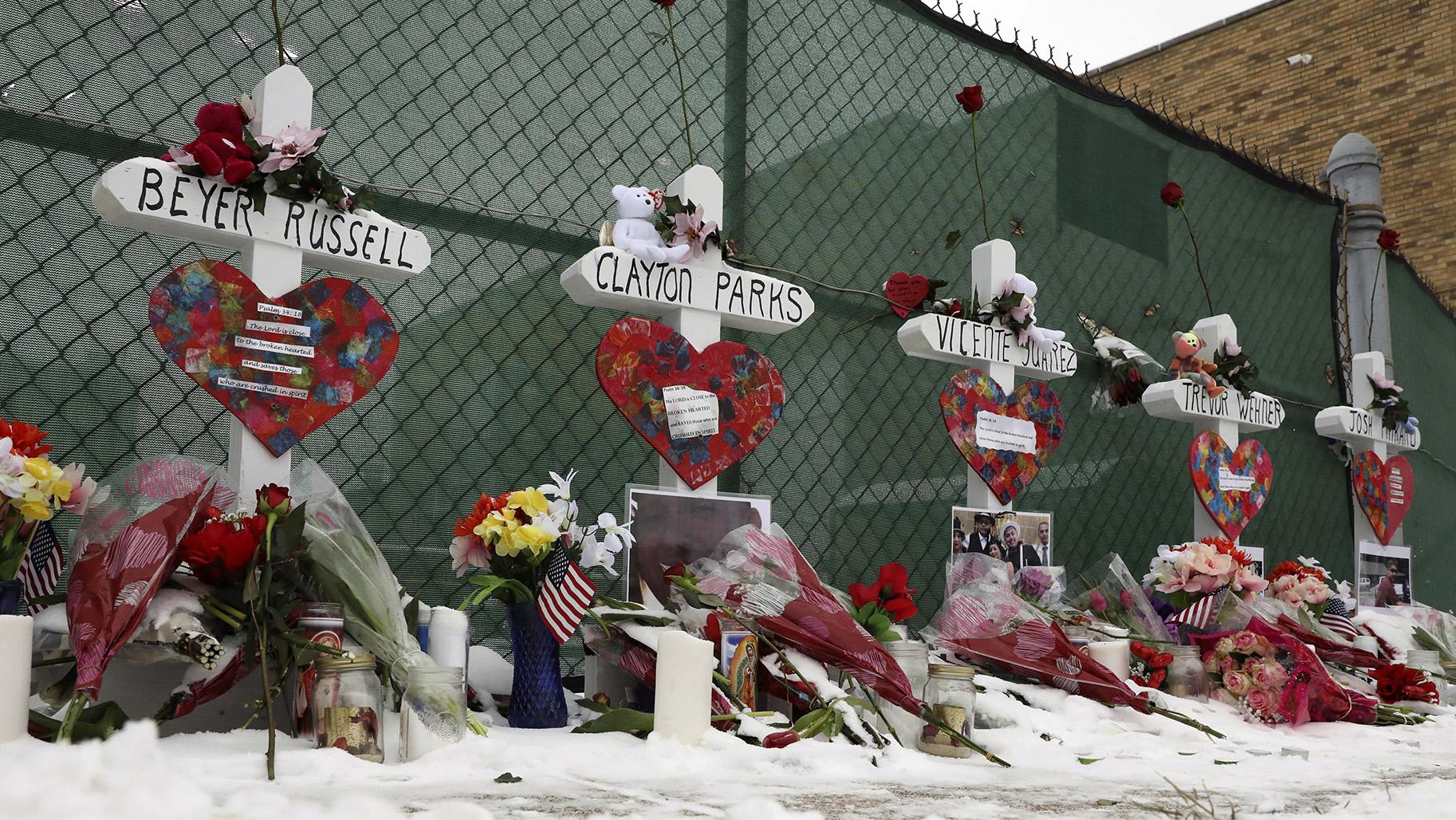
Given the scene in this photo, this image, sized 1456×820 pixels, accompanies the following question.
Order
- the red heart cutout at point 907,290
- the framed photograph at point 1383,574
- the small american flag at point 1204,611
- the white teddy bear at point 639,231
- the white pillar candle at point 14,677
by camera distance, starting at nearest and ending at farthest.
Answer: the white pillar candle at point 14,677, the white teddy bear at point 639,231, the small american flag at point 1204,611, the red heart cutout at point 907,290, the framed photograph at point 1383,574

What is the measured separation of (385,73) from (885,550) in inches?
63.4

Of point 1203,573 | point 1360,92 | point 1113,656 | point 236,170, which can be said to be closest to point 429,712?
point 236,170

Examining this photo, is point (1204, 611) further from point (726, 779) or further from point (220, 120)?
point (220, 120)

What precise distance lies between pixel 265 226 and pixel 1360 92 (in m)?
6.13

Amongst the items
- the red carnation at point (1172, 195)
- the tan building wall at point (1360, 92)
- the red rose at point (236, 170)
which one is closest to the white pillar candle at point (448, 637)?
the red rose at point (236, 170)

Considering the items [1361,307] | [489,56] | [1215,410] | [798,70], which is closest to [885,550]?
[1215,410]

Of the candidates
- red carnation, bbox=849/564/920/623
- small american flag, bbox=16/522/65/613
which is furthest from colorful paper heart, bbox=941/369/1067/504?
small american flag, bbox=16/522/65/613

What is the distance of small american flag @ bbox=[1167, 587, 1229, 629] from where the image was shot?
2428 millimetres

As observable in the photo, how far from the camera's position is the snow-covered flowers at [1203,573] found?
8.12ft

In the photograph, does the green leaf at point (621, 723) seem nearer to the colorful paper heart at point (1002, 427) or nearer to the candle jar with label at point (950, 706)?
the candle jar with label at point (950, 706)

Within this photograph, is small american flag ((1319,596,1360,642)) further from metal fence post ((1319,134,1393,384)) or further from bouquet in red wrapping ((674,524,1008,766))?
metal fence post ((1319,134,1393,384))

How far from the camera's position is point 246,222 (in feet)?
5.68

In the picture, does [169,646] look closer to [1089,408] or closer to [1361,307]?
[1089,408]

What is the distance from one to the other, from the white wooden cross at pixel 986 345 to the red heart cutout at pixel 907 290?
0.08m
